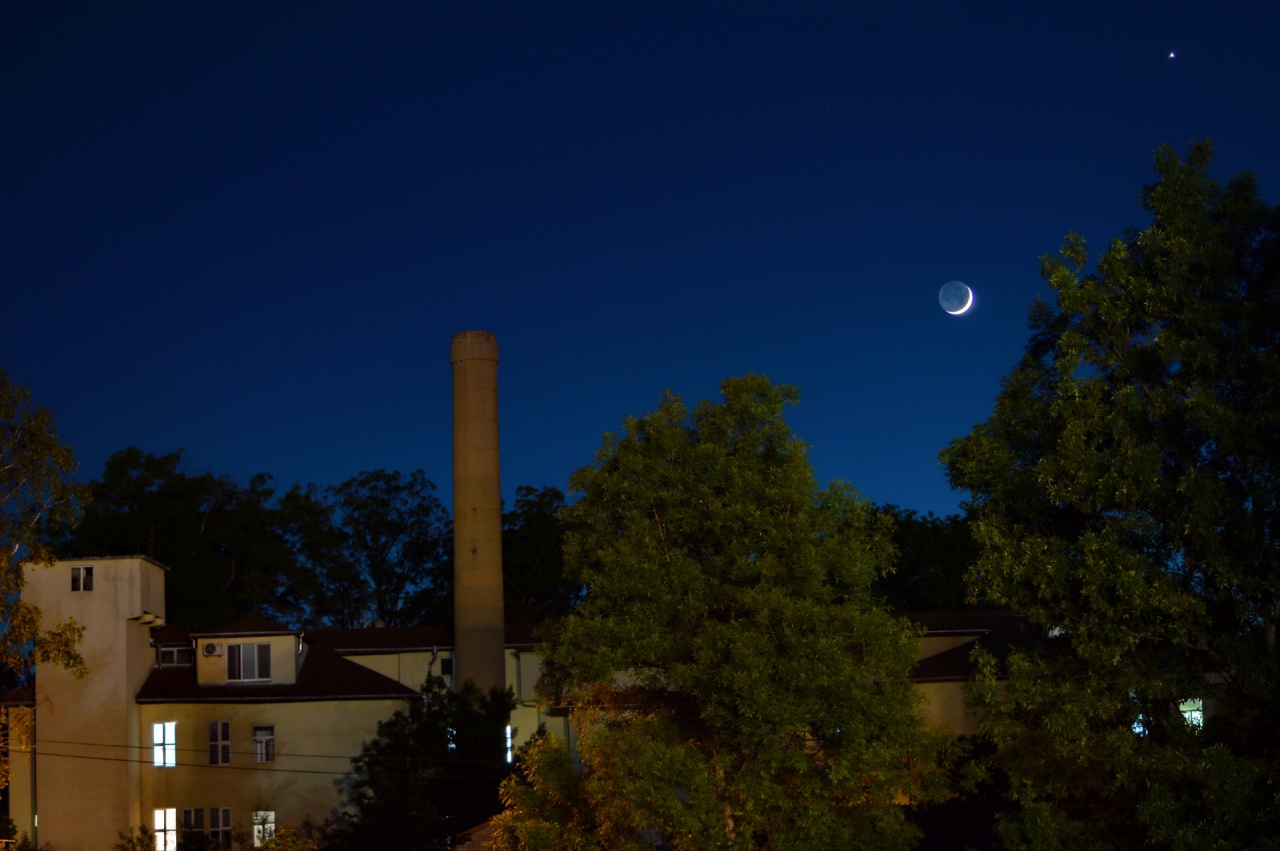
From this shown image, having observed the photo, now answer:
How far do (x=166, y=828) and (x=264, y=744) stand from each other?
13.2 ft

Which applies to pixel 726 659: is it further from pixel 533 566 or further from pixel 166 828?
pixel 533 566

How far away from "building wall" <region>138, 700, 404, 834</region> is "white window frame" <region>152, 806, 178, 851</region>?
8.2 inches

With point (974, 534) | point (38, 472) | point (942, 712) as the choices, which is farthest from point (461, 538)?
point (974, 534)

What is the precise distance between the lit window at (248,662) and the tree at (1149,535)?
100ft

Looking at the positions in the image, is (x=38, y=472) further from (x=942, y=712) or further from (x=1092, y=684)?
(x=942, y=712)

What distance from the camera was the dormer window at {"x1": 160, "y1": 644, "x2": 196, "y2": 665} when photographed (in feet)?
143

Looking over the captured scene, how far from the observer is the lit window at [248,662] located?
4303 centimetres

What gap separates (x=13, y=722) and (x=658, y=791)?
1396 centimetres

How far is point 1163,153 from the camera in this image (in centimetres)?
1869

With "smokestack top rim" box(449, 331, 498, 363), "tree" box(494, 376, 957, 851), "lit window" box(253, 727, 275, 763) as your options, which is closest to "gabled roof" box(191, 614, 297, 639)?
"lit window" box(253, 727, 275, 763)

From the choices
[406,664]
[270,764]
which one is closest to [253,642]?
[270,764]

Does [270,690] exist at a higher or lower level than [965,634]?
lower

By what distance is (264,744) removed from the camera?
42.1 meters

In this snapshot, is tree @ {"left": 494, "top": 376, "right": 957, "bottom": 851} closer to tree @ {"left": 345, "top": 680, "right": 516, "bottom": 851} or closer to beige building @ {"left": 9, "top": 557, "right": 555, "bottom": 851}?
tree @ {"left": 345, "top": 680, "right": 516, "bottom": 851}
